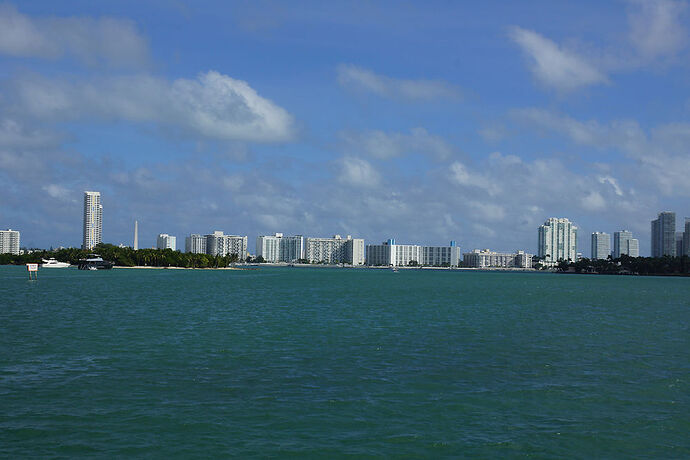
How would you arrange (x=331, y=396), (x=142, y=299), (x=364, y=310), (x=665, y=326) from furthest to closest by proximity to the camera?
1. (x=142, y=299)
2. (x=364, y=310)
3. (x=665, y=326)
4. (x=331, y=396)

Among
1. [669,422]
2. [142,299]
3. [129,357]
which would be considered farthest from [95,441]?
[142,299]

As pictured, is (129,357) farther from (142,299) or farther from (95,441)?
(142,299)

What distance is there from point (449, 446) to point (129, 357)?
17810 millimetres

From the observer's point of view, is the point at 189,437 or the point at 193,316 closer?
the point at 189,437

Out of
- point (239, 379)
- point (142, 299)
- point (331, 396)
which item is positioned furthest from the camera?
point (142, 299)

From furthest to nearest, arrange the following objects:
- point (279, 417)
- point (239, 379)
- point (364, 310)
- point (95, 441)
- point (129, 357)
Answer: point (364, 310) → point (129, 357) → point (239, 379) → point (279, 417) → point (95, 441)

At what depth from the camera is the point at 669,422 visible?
18641mm

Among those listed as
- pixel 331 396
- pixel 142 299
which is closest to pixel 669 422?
pixel 331 396

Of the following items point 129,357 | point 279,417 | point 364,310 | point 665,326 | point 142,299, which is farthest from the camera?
point 142,299

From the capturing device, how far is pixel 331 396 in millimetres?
20719

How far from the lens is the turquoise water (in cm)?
1612

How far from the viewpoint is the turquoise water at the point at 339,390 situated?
52.9ft

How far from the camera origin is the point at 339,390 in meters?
21.7

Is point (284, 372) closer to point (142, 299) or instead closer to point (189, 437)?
point (189, 437)
